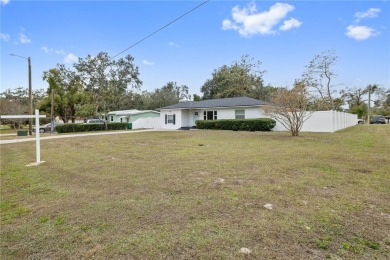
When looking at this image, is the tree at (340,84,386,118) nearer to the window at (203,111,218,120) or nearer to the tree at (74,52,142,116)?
the window at (203,111,218,120)

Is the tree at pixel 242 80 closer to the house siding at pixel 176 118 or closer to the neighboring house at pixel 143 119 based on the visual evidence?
the neighboring house at pixel 143 119

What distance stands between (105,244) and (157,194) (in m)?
1.68

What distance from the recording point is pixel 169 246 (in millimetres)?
2506

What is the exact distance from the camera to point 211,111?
2603 centimetres

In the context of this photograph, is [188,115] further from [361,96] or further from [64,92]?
[361,96]

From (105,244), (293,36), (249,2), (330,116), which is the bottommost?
(105,244)

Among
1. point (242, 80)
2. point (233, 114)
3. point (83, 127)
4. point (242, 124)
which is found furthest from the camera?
point (242, 80)

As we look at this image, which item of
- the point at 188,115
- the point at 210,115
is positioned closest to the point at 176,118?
the point at 188,115

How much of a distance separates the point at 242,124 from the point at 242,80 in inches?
798

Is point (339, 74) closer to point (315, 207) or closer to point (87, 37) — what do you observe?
point (87, 37)

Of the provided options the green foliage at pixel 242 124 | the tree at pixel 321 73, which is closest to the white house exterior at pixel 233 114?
the green foliage at pixel 242 124

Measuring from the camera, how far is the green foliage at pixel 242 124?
2036 centimetres

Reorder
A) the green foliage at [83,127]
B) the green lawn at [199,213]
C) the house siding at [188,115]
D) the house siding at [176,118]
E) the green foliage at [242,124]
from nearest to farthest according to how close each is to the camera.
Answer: the green lawn at [199,213]
the green foliage at [242,124]
the house siding at [188,115]
the green foliage at [83,127]
the house siding at [176,118]

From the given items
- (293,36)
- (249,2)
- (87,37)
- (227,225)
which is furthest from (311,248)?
(293,36)
